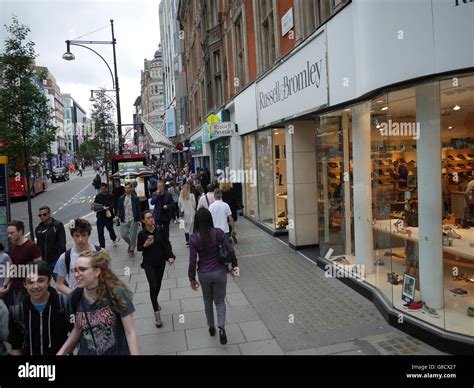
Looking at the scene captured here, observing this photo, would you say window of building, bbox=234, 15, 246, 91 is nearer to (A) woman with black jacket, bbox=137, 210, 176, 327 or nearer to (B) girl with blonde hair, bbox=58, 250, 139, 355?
(A) woman with black jacket, bbox=137, 210, 176, 327

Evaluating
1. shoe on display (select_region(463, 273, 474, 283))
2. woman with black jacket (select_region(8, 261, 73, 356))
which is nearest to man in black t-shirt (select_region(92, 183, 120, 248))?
woman with black jacket (select_region(8, 261, 73, 356))

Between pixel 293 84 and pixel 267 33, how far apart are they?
401cm

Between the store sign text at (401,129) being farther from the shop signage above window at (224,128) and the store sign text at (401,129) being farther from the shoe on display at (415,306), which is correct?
the shop signage above window at (224,128)

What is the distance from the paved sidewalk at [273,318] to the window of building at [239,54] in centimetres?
901

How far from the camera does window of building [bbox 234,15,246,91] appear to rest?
1611 cm

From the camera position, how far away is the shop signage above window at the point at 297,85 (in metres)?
8.12

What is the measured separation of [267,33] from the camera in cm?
1291

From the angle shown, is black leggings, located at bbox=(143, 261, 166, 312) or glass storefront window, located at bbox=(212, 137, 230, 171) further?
glass storefront window, located at bbox=(212, 137, 230, 171)

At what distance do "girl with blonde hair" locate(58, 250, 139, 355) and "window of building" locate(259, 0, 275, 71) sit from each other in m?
10.1

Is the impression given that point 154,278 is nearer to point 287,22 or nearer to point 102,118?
point 287,22

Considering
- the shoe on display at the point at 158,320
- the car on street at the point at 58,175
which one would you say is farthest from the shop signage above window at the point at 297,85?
the car on street at the point at 58,175
